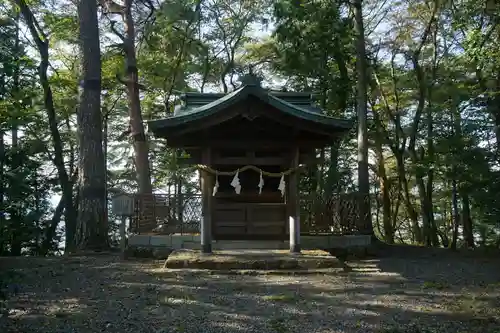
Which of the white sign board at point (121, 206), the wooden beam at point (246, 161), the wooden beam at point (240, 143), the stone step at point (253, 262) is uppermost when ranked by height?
the wooden beam at point (240, 143)

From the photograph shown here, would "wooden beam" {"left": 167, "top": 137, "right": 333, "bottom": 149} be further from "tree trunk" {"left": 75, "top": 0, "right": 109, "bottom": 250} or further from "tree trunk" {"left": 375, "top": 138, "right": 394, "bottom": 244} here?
"tree trunk" {"left": 375, "top": 138, "right": 394, "bottom": 244}

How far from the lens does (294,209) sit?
32.9 ft

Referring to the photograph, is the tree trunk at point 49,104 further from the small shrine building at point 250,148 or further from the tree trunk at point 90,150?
the small shrine building at point 250,148

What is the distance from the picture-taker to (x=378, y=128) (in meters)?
21.6

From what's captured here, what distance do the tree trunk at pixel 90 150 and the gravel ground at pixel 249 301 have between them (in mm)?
2620

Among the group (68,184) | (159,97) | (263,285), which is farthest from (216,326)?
(159,97)

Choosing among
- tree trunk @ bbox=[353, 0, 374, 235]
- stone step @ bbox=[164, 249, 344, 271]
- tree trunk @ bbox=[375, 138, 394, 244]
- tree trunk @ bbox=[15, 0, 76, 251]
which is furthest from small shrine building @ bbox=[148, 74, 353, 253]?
tree trunk @ bbox=[375, 138, 394, 244]

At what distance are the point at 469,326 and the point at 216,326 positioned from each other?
3.08 metres

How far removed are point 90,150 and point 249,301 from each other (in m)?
7.72

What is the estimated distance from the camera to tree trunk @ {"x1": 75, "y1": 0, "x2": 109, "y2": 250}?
40.9ft

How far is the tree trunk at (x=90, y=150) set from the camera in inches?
491

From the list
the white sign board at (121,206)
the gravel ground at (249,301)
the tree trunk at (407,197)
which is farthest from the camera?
the tree trunk at (407,197)

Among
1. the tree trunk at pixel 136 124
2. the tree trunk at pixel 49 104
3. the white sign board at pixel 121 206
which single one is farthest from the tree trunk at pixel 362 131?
the tree trunk at pixel 49 104

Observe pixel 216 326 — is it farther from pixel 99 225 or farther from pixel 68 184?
pixel 68 184
